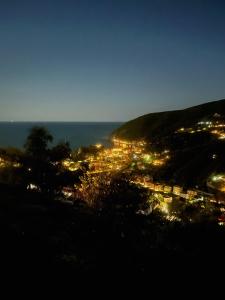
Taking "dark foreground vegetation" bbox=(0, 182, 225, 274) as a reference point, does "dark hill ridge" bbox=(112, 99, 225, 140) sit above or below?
above

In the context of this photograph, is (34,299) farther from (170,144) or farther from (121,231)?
(170,144)

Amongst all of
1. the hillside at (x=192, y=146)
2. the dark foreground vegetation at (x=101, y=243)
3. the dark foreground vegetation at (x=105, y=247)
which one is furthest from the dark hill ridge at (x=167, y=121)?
the dark foreground vegetation at (x=105, y=247)

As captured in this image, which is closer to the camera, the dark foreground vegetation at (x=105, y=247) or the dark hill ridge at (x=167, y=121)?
the dark foreground vegetation at (x=105, y=247)

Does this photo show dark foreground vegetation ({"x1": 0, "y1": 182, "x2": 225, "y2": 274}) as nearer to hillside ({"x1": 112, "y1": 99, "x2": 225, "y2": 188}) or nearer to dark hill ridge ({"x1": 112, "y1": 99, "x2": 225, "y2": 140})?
hillside ({"x1": 112, "y1": 99, "x2": 225, "y2": 188})

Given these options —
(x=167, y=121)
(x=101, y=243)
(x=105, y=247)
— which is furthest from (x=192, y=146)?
(x=167, y=121)

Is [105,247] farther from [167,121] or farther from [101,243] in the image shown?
[167,121]

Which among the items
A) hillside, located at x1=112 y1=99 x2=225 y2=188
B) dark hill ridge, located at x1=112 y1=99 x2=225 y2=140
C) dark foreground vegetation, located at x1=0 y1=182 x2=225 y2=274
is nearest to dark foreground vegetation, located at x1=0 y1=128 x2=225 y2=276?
dark foreground vegetation, located at x1=0 y1=182 x2=225 y2=274

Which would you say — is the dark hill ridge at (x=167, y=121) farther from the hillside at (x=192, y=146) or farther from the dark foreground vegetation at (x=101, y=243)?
the dark foreground vegetation at (x=101, y=243)

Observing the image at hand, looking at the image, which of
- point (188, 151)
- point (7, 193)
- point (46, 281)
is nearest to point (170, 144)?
point (188, 151)
